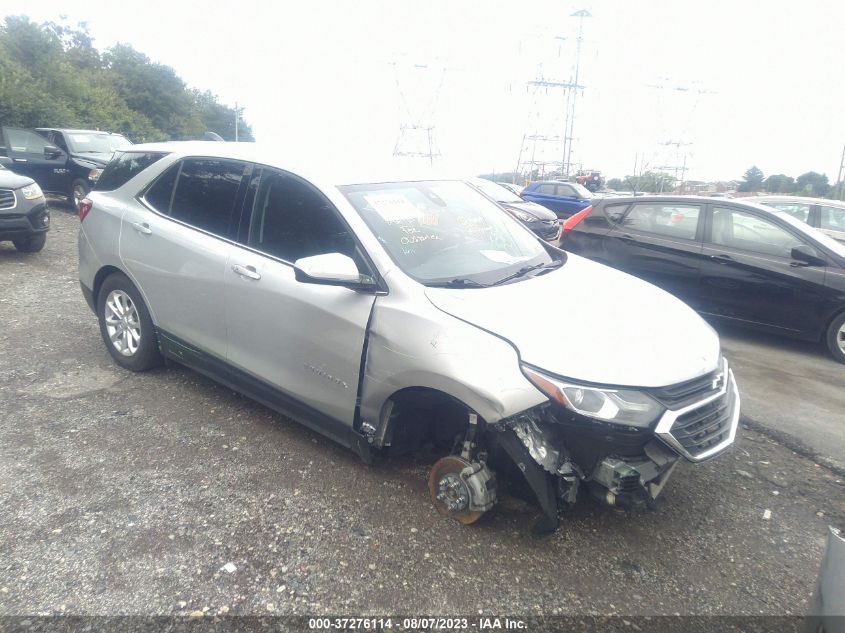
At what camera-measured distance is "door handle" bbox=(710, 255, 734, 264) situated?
676cm

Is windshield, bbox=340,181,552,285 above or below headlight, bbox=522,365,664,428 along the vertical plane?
above

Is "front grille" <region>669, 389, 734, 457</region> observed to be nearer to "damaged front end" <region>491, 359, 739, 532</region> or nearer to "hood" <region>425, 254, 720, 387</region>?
"damaged front end" <region>491, 359, 739, 532</region>

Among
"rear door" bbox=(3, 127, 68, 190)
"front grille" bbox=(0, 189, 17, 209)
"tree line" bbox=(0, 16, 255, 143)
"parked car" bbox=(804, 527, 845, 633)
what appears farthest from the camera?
"tree line" bbox=(0, 16, 255, 143)

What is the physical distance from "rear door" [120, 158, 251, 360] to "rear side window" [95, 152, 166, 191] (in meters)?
0.26

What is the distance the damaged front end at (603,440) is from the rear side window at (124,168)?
3.44 m

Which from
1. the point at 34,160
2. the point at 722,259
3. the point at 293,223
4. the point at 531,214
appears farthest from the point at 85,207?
the point at 531,214

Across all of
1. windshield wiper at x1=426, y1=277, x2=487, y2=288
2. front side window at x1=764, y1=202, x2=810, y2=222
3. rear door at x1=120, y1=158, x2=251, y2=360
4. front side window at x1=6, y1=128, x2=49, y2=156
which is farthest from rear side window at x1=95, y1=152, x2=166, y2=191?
front side window at x1=6, y1=128, x2=49, y2=156

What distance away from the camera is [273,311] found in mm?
3654

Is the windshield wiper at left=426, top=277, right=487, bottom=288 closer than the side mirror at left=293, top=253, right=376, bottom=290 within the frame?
No

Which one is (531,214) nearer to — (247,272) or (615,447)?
(247,272)

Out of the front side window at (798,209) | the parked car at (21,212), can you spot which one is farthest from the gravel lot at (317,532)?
the front side window at (798,209)

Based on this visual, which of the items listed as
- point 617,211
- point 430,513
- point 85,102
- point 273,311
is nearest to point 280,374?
point 273,311

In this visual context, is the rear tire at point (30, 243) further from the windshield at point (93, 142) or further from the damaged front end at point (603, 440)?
the damaged front end at point (603, 440)

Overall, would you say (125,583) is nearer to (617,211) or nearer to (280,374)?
(280,374)
